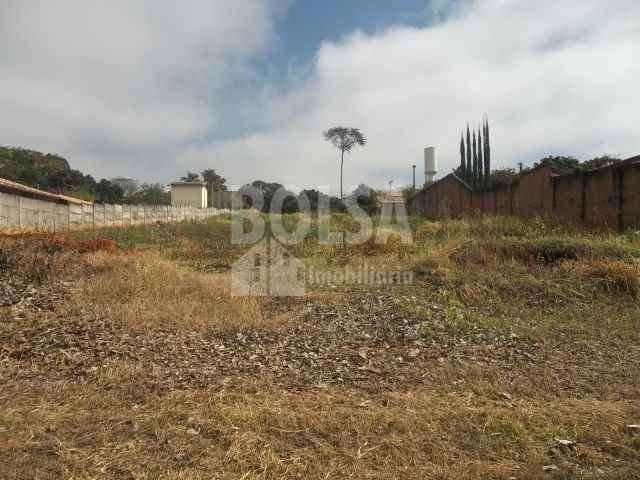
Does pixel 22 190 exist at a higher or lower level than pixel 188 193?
lower

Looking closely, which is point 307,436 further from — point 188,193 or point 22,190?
point 188,193

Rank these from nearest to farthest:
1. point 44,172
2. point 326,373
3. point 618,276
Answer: point 326,373
point 618,276
point 44,172

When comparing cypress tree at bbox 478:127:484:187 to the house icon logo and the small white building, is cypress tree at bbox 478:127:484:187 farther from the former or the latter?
the small white building

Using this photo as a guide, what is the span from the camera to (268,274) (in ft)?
24.2

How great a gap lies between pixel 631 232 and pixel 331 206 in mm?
15583

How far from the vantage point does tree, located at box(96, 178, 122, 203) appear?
41.4 m

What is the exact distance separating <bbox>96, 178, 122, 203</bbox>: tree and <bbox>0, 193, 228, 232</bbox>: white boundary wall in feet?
60.8

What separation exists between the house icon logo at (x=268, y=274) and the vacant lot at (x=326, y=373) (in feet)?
1.25

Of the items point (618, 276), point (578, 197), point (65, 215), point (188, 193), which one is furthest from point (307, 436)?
point (188, 193)

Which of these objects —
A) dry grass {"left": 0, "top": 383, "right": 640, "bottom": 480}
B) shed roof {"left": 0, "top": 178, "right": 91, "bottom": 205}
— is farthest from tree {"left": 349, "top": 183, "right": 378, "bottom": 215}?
dry grass {"left": 0, "top": 383, "right": 640, "bottom": 480}

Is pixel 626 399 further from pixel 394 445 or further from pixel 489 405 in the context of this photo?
pixel 394 445

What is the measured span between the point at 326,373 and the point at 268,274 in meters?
3.99

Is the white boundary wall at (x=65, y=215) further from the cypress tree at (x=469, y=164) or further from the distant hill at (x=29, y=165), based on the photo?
the cypress tree at (x=469, y=164)

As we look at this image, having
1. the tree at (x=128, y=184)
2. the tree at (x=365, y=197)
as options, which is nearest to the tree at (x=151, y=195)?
the tree at (x=128, y=184)
